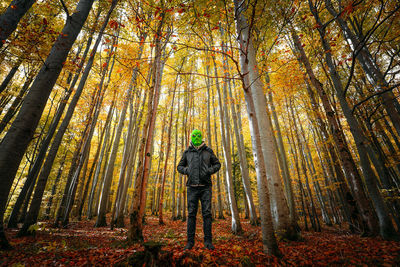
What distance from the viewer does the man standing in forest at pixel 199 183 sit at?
2803 millimetres

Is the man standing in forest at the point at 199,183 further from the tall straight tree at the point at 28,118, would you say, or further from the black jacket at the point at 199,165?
the tall straight tree at the point at 28,118

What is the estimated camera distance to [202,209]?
2.85 metres

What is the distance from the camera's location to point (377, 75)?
527cm

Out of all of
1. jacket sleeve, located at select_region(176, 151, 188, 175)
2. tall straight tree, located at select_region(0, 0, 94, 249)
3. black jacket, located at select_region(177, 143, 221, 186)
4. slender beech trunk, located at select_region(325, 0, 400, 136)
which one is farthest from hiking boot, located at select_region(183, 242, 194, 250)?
slender beech trunk, located at select_region(325, 0, 400, 136)

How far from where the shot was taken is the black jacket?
116 inches

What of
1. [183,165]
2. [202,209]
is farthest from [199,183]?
[183,165]

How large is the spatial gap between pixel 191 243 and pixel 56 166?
16306 mm

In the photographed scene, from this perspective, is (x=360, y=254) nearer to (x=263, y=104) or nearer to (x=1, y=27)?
(x=263, y=104)

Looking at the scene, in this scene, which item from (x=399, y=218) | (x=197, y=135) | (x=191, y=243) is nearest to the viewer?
(x=191, y=243)

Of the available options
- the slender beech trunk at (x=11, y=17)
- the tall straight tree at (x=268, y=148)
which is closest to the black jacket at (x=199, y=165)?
the tall straight tree at (x=268, y=148)

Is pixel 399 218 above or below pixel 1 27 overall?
below

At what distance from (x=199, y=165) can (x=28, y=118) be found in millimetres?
3134

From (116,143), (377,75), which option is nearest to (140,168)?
(116,143)

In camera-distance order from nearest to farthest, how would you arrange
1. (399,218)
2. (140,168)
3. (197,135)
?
(197,135) < (140,168) < (399,218)
